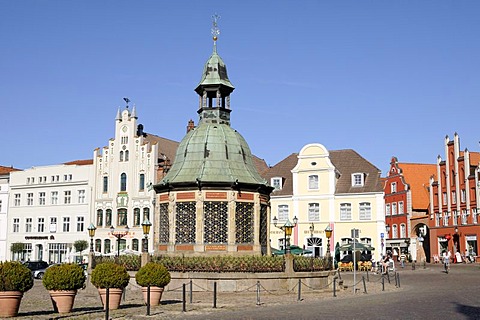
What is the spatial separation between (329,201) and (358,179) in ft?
11.7

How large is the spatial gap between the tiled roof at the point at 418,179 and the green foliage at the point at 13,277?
176 ft

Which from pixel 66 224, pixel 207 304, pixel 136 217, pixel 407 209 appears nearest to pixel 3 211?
pixel 66 224

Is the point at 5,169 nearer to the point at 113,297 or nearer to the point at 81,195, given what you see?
the point at 81,195

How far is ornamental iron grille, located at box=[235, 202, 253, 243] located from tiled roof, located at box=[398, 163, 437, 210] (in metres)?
37.5

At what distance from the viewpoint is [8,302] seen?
699 inches

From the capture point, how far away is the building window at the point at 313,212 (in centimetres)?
6025

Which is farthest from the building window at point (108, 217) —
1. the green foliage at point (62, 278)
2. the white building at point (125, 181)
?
the green foliage at point (62, 278)

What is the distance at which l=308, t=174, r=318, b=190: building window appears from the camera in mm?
60500

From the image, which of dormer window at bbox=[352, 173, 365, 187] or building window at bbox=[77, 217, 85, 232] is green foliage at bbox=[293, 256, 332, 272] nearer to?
dormer window at bbox=[352, 173, 365, 187]

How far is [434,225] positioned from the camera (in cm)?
6266

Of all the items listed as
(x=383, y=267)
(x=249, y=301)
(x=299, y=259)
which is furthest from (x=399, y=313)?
(x=383, y=267)

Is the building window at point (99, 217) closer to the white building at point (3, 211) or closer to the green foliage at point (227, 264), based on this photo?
the white building at point (3, 211)

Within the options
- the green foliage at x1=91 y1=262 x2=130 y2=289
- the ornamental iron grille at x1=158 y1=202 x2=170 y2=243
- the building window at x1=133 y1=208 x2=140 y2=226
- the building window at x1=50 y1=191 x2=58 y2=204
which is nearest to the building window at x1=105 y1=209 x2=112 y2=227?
the building window at x1=133 y1=208 x2=140 y2=226

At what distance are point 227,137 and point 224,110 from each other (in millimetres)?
2060
